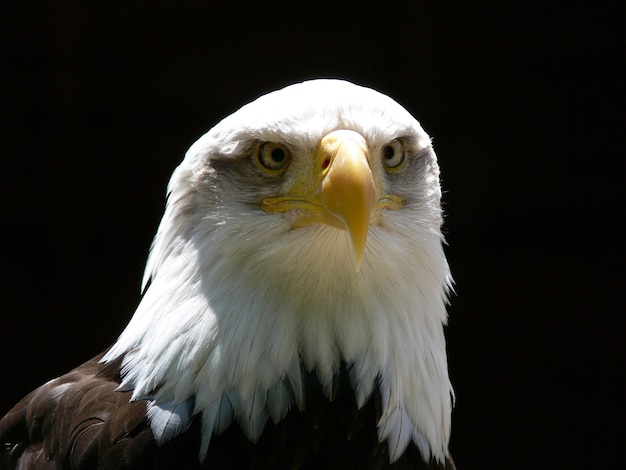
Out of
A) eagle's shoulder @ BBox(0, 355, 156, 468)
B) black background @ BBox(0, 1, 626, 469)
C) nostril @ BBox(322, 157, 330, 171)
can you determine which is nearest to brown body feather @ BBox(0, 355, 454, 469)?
eagle's shoulder @ BBox(0, 355, 156, 468)

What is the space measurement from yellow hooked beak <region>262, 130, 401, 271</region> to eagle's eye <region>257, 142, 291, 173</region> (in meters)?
0.07

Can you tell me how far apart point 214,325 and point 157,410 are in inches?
11.2

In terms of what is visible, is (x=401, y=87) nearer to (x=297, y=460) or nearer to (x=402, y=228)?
(x=402, y=228)

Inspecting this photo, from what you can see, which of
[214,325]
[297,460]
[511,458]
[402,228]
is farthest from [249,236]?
[511,458]

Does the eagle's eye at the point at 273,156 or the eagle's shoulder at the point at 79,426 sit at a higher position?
the eagle's eye at the point at 273,156

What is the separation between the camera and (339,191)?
2.30 meters

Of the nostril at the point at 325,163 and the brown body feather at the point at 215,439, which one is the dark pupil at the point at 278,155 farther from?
A: the brown body feather at the point at 215,439

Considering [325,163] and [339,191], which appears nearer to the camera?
→ [339,191]

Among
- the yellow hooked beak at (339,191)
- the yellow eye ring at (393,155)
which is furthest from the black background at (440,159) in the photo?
the yellow hooked beak at (339,191)

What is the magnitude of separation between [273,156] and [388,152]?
1.12ft

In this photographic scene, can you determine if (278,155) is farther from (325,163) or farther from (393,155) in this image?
(393,155)

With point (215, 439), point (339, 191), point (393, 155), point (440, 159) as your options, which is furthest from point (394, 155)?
point (440, 159)

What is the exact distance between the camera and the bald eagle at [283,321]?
→ 8.12 feet

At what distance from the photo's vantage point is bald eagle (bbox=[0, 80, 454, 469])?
97.4 inches
